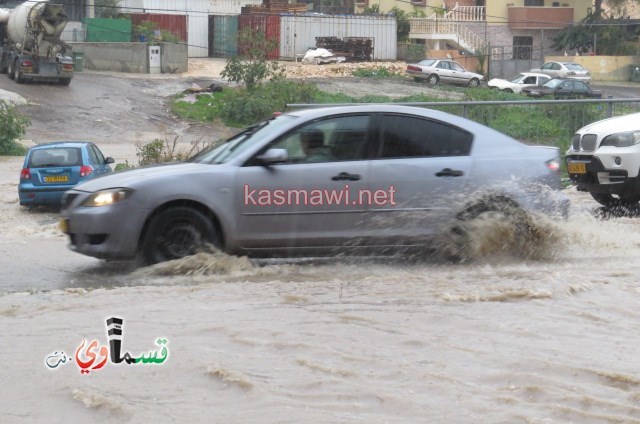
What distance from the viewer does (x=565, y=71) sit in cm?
5359

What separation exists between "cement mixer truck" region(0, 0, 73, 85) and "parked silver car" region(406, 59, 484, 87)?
18.2m

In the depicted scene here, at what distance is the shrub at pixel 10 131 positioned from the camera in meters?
29.2

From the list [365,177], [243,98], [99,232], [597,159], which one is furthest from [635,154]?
[243,98]

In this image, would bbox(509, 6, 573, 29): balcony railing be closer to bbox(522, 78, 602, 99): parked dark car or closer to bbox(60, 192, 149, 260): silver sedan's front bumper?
bbox(522, 78, 602, 99): parked dark car

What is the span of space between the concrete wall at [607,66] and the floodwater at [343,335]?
51680mm

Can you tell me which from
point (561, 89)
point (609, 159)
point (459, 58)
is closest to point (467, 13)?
point (459, 58)

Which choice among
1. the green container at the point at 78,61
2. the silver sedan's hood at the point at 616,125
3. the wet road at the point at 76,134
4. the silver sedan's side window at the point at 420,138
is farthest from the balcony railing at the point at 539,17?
the silver sedan's side window at the point at 420,138

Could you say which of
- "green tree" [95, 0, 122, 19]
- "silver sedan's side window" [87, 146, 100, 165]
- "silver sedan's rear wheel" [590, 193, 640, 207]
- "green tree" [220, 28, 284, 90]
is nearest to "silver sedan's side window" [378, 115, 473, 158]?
"silver sedan's rear wheel" [590, 193, 640, 207]

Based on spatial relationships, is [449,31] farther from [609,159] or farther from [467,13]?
[609,159]

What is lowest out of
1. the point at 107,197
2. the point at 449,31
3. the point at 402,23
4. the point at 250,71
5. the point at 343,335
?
the point at 343,335

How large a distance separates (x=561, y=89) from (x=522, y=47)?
60.5 ft

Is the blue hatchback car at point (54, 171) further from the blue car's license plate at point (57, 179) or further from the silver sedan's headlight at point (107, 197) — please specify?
the silver sedan's headlight at point (107, 197)

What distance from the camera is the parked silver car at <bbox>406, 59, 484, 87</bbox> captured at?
5156cm

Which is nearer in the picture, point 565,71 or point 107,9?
point 565,71
